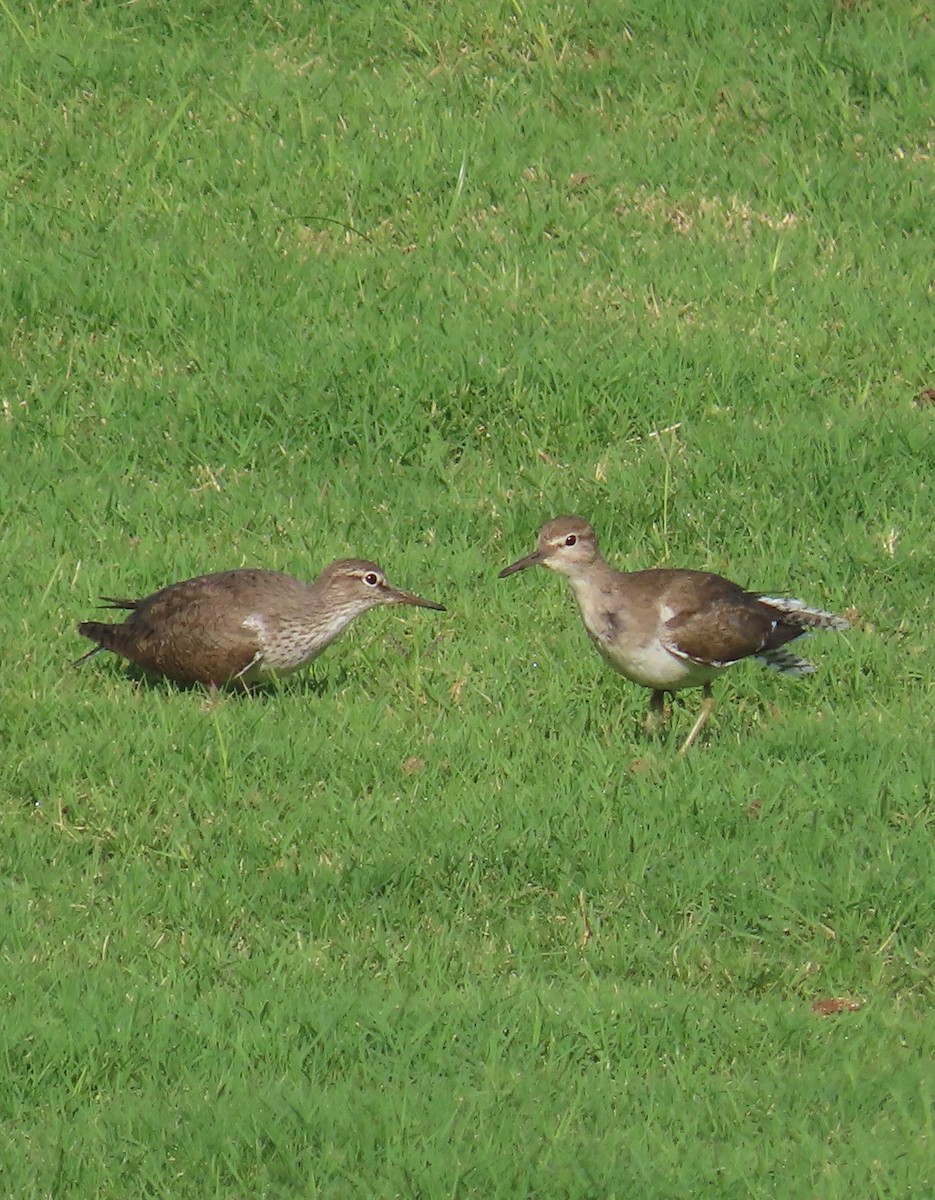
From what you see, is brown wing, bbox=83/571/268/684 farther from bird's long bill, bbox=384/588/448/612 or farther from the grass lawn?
bird's long bill, bbox=384/588/448/612

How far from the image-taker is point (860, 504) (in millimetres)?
10359

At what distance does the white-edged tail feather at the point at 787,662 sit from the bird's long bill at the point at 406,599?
1.51m

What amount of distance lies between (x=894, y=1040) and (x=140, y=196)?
8.03 metres

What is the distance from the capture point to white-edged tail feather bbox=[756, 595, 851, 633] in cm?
877

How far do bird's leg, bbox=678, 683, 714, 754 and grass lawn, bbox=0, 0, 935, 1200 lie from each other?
71 mm

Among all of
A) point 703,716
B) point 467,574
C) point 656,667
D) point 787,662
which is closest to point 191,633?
point 467,574

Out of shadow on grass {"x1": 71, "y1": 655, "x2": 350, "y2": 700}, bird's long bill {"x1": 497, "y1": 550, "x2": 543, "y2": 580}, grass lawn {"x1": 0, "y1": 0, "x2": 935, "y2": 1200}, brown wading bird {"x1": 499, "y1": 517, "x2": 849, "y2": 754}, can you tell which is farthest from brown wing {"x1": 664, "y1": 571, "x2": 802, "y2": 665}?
shadow on grass {"x1": 71, "y1": 655, "x2": 350, "y2": 700}

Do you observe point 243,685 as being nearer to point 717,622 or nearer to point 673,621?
point 673,621

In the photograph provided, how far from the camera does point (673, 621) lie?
330 inches

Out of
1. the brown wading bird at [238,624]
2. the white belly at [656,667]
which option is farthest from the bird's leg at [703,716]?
the brown wading bird at [238,624]

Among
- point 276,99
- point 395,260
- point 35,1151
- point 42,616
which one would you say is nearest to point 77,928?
point 35,1151

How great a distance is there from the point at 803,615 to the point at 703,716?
68 cm

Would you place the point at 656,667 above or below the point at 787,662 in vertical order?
above

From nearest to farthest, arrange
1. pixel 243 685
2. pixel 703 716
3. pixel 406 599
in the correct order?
pixel 703 716 → pixel 243 685 → pixel 406 599
